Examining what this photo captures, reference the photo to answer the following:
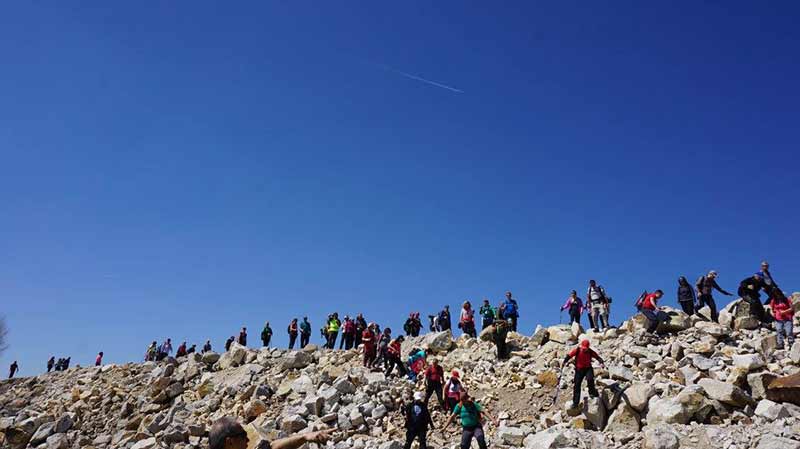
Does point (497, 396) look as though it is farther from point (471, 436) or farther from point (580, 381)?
point (471, 436)

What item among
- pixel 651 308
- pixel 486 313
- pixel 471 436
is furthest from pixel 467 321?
pixel 471 436

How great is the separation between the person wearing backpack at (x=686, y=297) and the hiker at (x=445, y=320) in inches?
439

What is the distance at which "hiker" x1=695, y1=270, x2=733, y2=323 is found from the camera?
17625mm

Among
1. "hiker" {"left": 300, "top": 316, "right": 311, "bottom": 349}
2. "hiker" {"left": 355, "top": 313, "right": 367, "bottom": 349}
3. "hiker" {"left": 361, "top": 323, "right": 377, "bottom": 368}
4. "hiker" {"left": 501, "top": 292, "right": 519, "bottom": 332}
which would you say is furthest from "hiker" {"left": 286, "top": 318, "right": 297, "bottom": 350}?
"hiker" {"left": 501, "top": 292, "right": 519, "bottom": 332}

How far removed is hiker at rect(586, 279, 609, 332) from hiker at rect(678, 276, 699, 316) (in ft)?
8.82

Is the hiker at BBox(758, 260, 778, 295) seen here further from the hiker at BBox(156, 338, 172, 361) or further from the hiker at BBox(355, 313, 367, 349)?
the hiker at BBox(156, 338, 172, 361)

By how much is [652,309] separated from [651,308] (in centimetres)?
6

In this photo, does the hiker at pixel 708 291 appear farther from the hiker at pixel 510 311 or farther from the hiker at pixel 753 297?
the hiker at pixel 510 311

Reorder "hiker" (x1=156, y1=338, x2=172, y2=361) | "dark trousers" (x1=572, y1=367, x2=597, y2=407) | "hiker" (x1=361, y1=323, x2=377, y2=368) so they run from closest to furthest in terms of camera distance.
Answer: "dark trousers" (x1=572, y1=367, x2=597, y2=407) < "hiker" (x1=361, y1=323, x2=377, y2=368) < "hiker" (x1=156, y1=338, x2=172, y2=361)

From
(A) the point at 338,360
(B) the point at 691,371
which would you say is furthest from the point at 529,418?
(A) the point at 338,360

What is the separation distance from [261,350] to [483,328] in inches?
485

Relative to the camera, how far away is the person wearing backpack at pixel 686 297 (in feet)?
59.8

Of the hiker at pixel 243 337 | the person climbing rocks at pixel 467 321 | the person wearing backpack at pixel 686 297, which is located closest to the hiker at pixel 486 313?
the person climbing rocks at pixel 467 321

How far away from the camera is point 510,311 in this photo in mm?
21891
